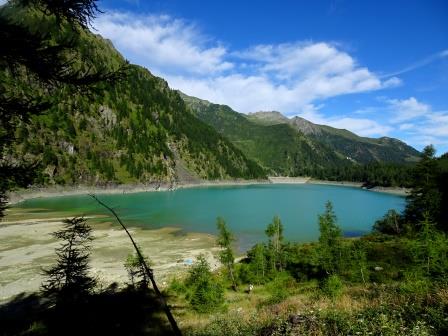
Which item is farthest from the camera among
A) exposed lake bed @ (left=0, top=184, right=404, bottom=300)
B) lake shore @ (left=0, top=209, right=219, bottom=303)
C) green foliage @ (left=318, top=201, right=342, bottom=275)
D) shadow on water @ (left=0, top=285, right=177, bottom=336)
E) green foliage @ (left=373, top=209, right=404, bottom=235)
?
green foliage @ (left=373, top=209, right=404, bottom=235)

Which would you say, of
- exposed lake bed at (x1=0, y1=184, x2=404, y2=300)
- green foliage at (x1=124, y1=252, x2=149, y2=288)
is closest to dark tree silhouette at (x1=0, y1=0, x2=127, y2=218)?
green foliage at (x1=124, y1=252, x2=149, y2=288)

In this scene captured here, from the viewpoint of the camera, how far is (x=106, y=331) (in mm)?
13109

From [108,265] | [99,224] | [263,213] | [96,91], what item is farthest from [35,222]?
[96,91]

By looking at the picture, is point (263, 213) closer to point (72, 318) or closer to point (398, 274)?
point (398, 274)

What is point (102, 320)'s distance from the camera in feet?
48.5

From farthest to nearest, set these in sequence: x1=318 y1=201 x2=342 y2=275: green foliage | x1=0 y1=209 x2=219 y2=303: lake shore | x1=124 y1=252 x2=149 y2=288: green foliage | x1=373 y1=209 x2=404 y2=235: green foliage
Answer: x1=373 y1=209 x2=404 y2=235: green foliage < x1=0 y1=209 x2=219 y2=303: lake shore < x1=318 y1=201 x2=342 y2=275: green foliage < x1=124 y1=252 x2=149 y2=288: green foliage

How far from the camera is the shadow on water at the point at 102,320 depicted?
13391 mm

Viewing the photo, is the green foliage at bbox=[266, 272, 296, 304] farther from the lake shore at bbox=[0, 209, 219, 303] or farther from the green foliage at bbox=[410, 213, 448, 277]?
the green foliage at bbox=[410, 213, 448, 277]

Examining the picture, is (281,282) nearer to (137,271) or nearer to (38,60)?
(137,271)

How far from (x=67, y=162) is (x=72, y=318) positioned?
197671 millimetres

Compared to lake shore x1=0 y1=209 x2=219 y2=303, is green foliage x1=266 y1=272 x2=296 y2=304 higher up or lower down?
higher up

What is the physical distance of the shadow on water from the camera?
527 inches

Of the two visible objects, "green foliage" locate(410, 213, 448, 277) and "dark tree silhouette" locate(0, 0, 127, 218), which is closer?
"dark tree silhouette" locate(0, 0, 127, 218)

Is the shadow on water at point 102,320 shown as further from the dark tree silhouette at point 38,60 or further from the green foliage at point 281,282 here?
the green foliage at point 281,282
